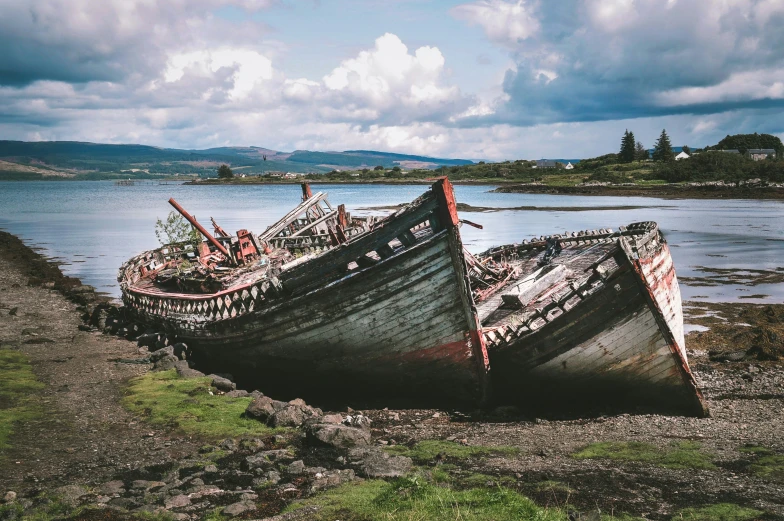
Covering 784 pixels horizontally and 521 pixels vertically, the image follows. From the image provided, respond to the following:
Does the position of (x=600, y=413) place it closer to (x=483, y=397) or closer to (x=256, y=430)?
(x=483, y=397)

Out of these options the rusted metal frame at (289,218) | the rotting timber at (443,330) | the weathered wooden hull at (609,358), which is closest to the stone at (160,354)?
the rotting timber at (443,330)

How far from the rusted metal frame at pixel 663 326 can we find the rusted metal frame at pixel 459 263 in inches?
113

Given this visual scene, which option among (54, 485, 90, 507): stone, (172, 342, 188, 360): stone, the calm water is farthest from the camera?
the calm water

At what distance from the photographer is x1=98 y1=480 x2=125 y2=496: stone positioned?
27.1 ft

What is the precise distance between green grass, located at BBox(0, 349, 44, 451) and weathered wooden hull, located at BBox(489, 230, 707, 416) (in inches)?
347

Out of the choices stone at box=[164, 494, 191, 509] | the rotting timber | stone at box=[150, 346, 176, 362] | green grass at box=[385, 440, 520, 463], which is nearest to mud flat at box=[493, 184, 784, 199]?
the rotting timber

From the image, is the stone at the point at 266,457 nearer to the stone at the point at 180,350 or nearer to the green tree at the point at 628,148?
the stone at the point at 180,350

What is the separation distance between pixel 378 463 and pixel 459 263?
4.39 metres

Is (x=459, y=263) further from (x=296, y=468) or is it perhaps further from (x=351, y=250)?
(x=296, y=468)

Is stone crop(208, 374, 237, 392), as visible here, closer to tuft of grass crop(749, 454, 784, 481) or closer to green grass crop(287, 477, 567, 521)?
green grass crop(287, 477, 567, 521)

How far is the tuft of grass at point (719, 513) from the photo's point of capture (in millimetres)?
6969

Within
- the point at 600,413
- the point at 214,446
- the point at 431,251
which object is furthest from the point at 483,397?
the point at 214,446

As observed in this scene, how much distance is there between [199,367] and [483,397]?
26.9ft

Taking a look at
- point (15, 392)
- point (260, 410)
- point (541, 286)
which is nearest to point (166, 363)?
point (15, 392)
